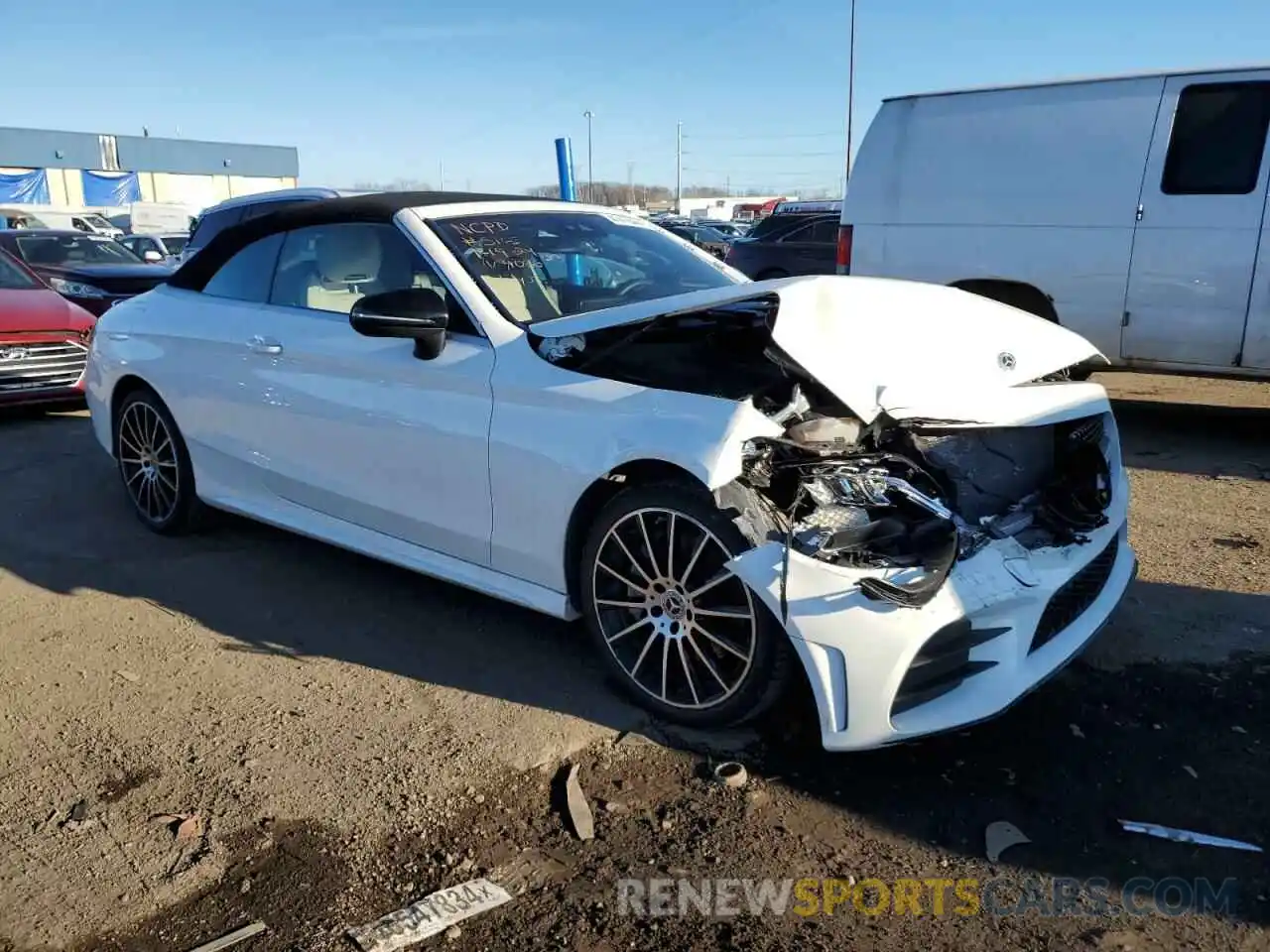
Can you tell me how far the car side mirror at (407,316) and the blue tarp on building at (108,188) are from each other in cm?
6379

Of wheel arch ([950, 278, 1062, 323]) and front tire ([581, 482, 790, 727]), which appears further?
wheel arch ([950, 278, 1062, 323])

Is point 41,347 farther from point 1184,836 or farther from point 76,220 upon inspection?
point 76,220

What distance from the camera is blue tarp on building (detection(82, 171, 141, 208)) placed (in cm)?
5844

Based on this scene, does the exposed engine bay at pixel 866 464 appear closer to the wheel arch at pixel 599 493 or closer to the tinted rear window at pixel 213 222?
the wheel arch at pixel 599 493

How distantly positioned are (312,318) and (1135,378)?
811 centimetres

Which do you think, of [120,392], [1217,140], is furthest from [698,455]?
[1217,140]

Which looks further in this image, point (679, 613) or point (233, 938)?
point (679, 613)

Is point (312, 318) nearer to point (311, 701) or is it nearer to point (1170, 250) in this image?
point (311, 701)

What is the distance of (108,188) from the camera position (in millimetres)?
59125

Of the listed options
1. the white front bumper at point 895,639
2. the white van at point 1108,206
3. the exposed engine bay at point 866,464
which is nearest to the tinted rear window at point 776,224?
the white van at point 1108,206

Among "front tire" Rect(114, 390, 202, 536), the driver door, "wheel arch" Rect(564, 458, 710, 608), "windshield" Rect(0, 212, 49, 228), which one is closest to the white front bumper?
"wheel arch" Rect(564, 458, 710, 608)

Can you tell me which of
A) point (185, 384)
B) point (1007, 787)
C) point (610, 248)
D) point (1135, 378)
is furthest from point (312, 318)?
point (1135, 378)

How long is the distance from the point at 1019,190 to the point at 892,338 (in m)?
4.37

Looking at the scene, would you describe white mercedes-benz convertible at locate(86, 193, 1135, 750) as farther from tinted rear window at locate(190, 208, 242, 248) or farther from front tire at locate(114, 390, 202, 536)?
tinted rear window at locate(190, 208, 242, 248)
